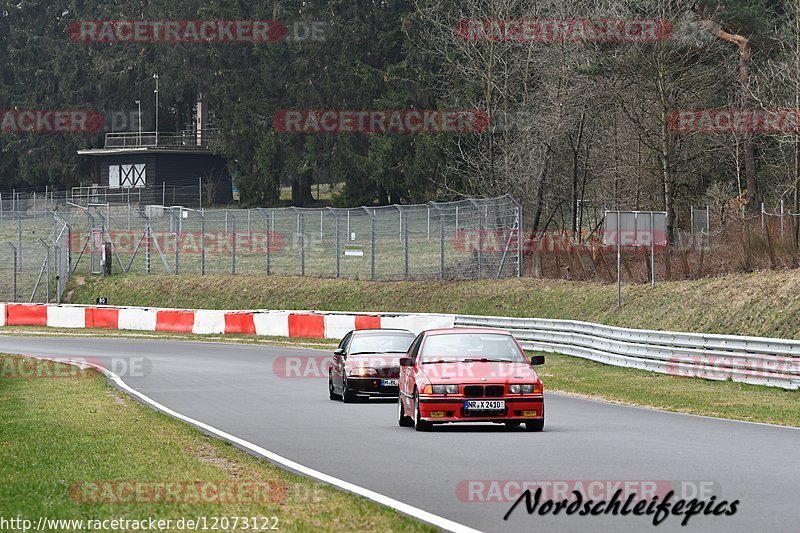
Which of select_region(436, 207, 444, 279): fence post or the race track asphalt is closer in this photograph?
the race track asphalt

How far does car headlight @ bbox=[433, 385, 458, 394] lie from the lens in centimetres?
1770

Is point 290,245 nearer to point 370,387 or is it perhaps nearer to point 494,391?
point 370,387

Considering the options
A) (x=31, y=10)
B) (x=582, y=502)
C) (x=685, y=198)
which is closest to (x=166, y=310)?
(x=685, y=198)

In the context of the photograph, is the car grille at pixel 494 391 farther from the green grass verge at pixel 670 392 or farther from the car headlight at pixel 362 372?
the car headlight at pixel 362 372

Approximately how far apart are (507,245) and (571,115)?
8.18m

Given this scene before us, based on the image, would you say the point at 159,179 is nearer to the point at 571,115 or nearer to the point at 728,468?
the point at 571,115

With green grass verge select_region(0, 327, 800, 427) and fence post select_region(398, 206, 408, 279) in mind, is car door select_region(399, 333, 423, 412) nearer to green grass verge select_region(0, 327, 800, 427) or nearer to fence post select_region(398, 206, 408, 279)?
green grass verge select_region(0, 327, 800, 427)

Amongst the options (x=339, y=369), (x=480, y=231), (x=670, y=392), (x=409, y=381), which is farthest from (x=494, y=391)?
(x=480, y=231)

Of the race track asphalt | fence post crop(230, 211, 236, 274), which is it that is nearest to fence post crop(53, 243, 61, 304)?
fence post crop(230, 211, 236, 274)

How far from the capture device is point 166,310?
52.0 meters

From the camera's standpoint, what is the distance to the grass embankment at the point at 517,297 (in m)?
32.3

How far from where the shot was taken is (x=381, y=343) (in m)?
25.0

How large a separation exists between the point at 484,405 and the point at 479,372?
477 mm

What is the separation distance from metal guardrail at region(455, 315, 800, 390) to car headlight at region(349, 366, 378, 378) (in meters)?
7.39
